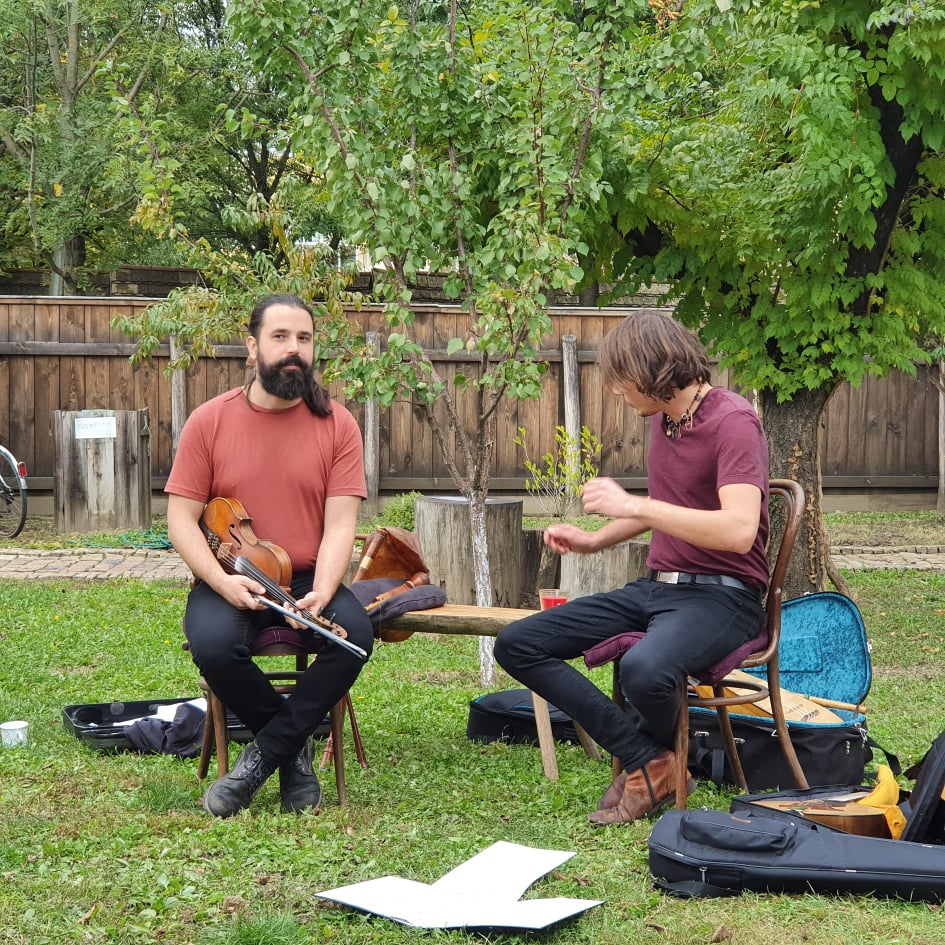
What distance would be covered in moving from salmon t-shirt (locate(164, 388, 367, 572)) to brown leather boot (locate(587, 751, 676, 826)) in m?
1.32

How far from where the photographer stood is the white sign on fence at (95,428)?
10836 millimetres

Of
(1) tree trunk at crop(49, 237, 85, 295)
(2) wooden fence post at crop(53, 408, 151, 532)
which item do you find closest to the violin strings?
(2) wooden fence post at crop(53, 408, 151, 532)

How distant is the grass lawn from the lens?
9.49 ft

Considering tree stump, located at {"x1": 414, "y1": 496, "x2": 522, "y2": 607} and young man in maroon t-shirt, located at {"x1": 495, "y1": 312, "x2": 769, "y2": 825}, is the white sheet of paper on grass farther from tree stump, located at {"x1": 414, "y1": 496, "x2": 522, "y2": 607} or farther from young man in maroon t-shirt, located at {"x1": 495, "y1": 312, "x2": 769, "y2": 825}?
tree stump, located at {"x1": 414, "y1": 496, "x2": 522, "y2": 607}

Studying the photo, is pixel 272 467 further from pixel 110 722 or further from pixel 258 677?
pixel 110 722

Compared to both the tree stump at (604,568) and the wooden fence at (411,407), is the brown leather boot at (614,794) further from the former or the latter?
the wooden fence at (411,407)

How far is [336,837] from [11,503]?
8.39m

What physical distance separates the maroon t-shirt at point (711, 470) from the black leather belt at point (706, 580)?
15 millimetres

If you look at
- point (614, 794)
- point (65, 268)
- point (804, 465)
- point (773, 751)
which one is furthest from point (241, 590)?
point (65, 268)

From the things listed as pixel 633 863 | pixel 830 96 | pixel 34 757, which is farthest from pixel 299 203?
pixel 633 863

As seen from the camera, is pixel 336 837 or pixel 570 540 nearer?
pixel 336 837

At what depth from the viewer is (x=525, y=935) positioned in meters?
2.88

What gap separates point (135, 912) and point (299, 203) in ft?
47.7

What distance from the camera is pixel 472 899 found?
9.93 ft
